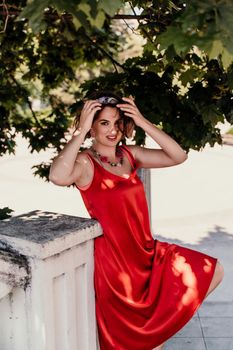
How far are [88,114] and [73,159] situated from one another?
30 centimetres

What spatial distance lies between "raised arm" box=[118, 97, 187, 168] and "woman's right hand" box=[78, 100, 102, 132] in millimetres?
208

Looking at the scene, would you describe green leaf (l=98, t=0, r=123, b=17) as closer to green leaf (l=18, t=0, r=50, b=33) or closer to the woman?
green leaf (l=18, t=0, r=50, b=33)

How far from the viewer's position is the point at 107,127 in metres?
3.07

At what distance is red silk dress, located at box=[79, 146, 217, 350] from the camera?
2.79 m

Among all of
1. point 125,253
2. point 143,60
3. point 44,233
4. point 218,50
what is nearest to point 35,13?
point 218,50

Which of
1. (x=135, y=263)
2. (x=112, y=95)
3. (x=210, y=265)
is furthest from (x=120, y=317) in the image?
(x=112, y=95)

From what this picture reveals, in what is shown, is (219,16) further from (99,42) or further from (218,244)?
(218,244)

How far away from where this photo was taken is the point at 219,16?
1.90 metres

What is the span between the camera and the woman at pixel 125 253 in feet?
9.15

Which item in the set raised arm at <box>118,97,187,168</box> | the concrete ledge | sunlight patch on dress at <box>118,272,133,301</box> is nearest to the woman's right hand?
raised arm at <box>118,97,187,168</box>

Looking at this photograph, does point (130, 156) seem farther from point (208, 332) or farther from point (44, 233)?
point (208, 332)

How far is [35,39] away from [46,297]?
5.68 meters

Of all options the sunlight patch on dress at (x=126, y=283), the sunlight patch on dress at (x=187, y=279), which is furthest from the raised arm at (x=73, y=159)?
the sunlight patch on dress at (x=187, y=279)

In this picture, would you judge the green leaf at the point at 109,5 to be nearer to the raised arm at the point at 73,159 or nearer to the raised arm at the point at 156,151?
the raised arm at the point at 73,159
